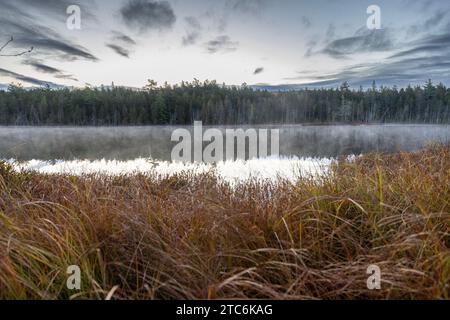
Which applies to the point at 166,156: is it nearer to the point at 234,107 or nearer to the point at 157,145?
the point at 157,145

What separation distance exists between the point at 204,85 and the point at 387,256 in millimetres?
78537

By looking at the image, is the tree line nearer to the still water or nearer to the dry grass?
the still water

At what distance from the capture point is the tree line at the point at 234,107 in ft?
186

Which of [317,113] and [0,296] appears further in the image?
[317,113]

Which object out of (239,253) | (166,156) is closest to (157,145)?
(166,156)

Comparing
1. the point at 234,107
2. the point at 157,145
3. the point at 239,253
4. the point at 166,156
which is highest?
the point at 234,107

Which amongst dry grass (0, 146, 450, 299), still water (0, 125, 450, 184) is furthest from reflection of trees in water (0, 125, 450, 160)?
dry grass (0, 146, 450, 299)

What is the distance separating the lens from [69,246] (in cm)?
207

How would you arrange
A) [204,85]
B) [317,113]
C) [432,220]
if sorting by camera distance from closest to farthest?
[432,220] < [317,113] < [204,85]

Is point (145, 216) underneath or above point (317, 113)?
underneath

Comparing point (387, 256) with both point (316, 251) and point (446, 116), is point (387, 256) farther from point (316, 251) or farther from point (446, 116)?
point (446, 116)

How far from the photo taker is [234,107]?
62.6m
